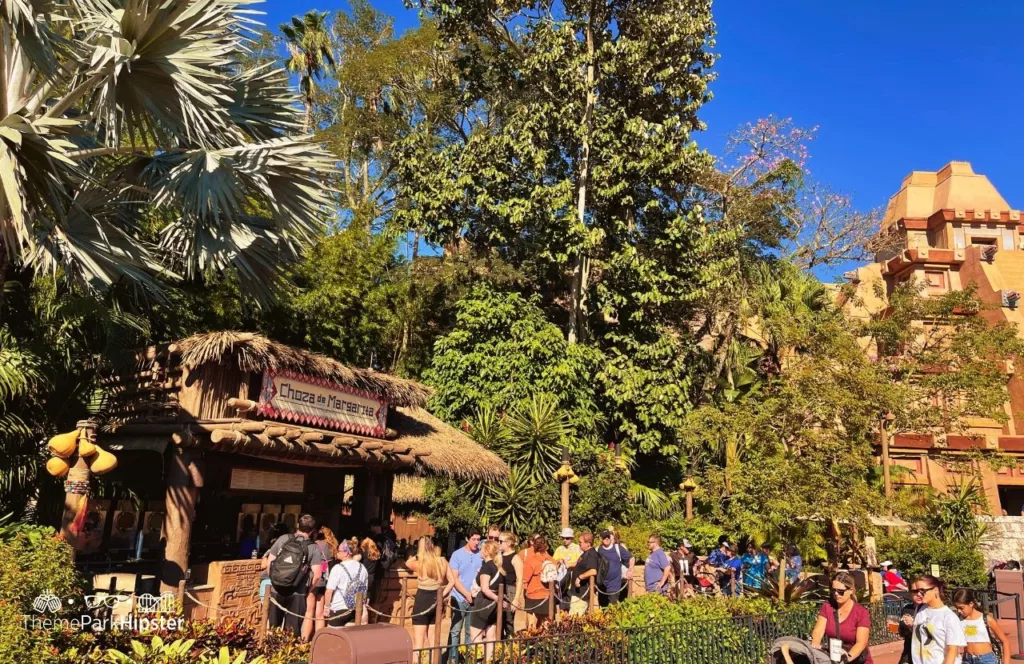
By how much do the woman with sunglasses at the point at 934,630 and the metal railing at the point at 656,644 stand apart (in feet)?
5.98

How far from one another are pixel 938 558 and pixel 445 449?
13489 mm

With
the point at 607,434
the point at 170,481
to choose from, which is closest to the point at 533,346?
the point at 607,434

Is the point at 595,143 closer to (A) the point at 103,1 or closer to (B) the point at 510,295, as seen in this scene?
(B) the point at 510,295

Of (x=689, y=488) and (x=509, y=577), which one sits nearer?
(x=509, y=577)

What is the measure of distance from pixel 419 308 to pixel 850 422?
15.2 metres

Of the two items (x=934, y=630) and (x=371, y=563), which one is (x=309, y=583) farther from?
(x=934, y=630)

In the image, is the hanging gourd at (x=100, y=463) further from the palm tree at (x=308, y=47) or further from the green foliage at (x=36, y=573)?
the palm tree at (x=308, y=47)

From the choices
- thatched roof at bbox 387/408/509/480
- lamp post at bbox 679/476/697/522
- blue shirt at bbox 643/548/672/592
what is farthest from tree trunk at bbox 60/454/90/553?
lamp post at bbox 679/476/697/522

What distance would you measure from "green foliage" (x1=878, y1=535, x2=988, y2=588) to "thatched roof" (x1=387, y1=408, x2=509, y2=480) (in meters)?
10.8

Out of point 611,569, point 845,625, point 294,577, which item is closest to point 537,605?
point 611,569

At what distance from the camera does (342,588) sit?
8.75 metres

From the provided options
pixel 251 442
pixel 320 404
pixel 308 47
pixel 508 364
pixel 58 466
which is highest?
pixel 308 47

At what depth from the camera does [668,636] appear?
26.3 feet

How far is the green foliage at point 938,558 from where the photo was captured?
19.5 metres
